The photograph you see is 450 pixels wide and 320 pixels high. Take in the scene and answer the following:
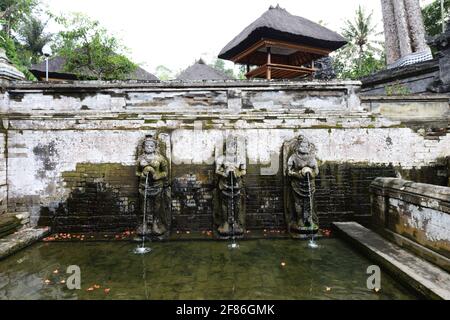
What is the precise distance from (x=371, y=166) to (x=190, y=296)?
16.8ft

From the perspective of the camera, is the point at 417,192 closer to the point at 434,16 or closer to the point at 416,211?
the point at 416,211

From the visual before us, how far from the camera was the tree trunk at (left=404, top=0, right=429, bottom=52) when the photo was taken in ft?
44.9

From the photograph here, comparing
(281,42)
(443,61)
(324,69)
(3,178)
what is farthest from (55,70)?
(443,61)

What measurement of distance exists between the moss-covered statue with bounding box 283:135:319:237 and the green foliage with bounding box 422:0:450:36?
22549mm

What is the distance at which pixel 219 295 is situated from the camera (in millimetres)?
3713

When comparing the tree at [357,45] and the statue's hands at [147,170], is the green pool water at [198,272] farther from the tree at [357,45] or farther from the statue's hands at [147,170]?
the tree at [357,45]

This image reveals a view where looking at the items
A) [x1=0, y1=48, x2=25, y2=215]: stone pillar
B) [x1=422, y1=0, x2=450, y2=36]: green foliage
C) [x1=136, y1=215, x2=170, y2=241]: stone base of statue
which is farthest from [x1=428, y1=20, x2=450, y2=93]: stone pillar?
[x1=422, y1=0, x2=450, y2=36]: green foliage

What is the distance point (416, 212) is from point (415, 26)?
13.2 meters

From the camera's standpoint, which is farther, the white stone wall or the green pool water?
the white stone wall

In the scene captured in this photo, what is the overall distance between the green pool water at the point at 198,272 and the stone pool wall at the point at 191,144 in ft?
3.29

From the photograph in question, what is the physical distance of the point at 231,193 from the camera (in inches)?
234

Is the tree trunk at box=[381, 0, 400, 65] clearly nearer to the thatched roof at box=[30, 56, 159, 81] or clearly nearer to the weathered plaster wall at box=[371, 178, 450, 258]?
the weathered plaster wall at box=[371, 178, 450, 258]

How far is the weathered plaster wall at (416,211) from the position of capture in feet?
13.2

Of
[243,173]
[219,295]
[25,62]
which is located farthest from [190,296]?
[25,62]
